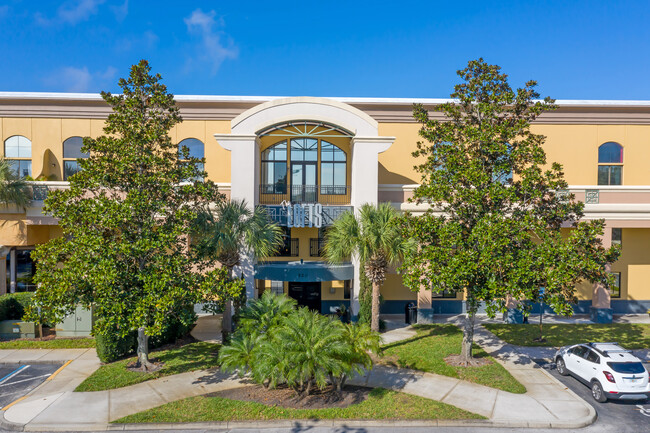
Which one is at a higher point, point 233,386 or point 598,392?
point 598,392

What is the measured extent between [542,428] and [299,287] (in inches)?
589

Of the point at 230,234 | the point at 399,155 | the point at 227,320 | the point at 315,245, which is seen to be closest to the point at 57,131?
the point at 230,234

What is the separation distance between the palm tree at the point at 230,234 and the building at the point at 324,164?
8.95 feet

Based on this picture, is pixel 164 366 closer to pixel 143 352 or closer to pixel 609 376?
pixel 143 352

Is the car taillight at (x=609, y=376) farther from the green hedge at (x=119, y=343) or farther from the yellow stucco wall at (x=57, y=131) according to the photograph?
the yellow stucco wall at (x=57, y=131)

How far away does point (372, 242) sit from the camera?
60.3ft

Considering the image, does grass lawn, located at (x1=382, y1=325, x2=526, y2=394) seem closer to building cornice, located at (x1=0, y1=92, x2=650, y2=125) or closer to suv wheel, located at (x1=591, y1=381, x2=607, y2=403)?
suv wheel, located at (x1=591, y1=381, x2=607, y2=403)

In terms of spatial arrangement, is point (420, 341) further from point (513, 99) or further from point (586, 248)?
point (513, 99)

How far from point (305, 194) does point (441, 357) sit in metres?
11.6

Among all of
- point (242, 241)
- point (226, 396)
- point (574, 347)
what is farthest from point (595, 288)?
point (226, 396)

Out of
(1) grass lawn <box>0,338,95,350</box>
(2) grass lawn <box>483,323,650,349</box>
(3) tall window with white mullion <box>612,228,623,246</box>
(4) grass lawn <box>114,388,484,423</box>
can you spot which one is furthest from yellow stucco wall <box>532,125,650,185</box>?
(1) grass lawn <box>0,338,95,350</box>

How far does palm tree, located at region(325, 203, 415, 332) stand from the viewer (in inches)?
727

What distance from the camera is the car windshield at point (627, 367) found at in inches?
521

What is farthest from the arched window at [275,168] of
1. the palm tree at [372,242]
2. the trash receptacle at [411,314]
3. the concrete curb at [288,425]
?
the concrete curb at [288,425]
